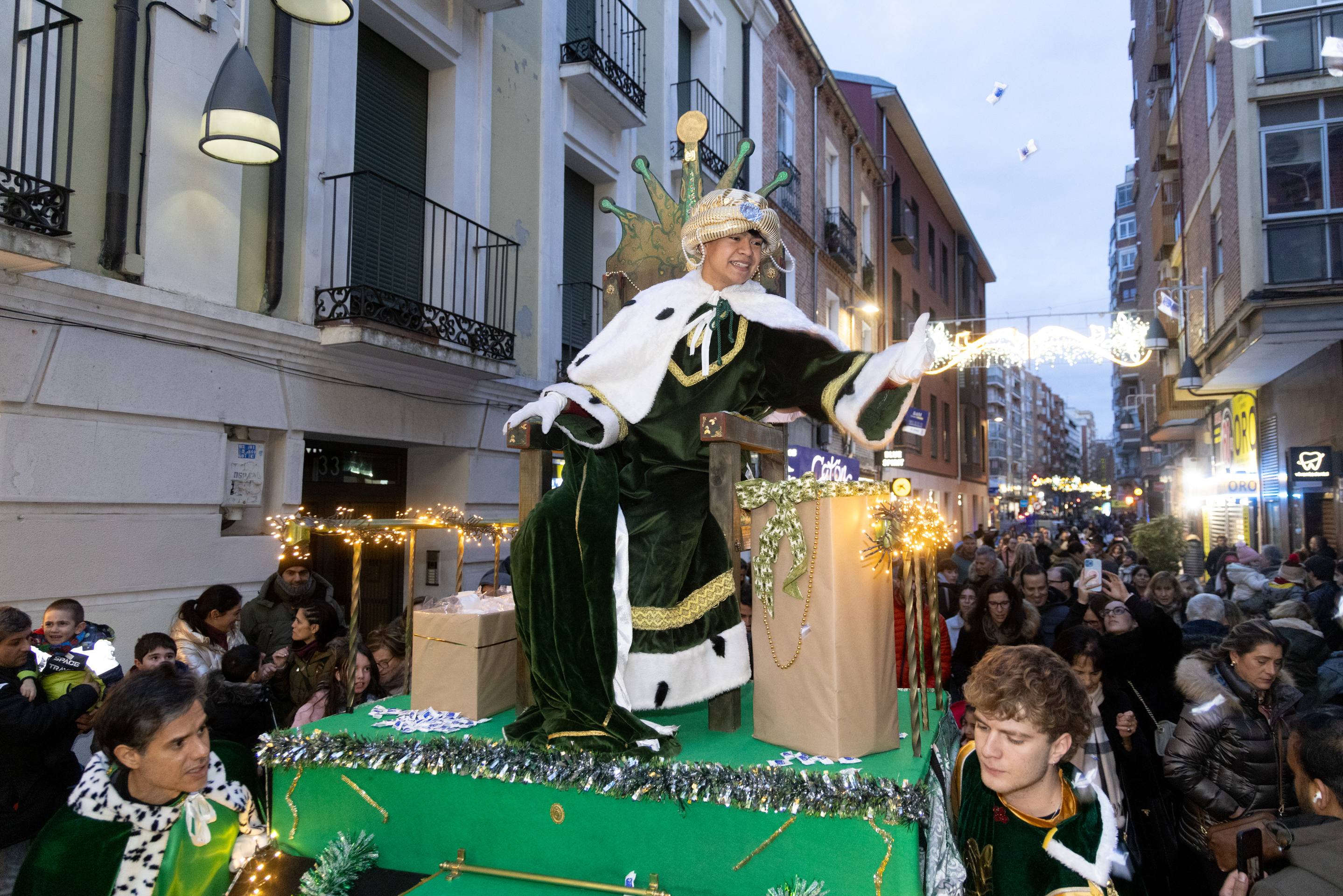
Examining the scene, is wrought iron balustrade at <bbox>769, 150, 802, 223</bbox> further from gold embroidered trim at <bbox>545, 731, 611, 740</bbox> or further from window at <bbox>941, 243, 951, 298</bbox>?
window at <bbox>941, 243, 951, 298</bbox>

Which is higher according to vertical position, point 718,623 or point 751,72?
point 751,72

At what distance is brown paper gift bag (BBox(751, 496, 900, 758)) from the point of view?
2.75m

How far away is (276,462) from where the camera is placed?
6516 mm

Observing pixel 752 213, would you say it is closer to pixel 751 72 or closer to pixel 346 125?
pixel 346 125

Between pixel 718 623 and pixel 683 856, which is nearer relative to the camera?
pixel 683 856

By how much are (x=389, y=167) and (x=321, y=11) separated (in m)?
2.51

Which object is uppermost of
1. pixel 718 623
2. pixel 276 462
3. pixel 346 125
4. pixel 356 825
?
pixel 346 125

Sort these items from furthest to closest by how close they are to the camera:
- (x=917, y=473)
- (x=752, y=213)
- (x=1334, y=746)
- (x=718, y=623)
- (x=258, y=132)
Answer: (x=917, y=473)
(x=258, y=132)
(x=752, y=213)
(x=718, y=623)
(x=1334, y=746)

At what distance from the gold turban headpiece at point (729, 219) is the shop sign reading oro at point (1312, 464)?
31.9 ft

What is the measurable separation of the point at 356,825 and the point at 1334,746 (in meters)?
2.89

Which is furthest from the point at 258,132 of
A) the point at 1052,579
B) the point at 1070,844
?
the point at 1052,579

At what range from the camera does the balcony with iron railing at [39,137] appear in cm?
454

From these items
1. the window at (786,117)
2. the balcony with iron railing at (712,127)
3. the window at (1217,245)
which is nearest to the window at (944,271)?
the window at (786,117)

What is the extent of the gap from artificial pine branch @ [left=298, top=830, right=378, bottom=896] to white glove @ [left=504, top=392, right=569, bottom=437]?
4.79 feet
